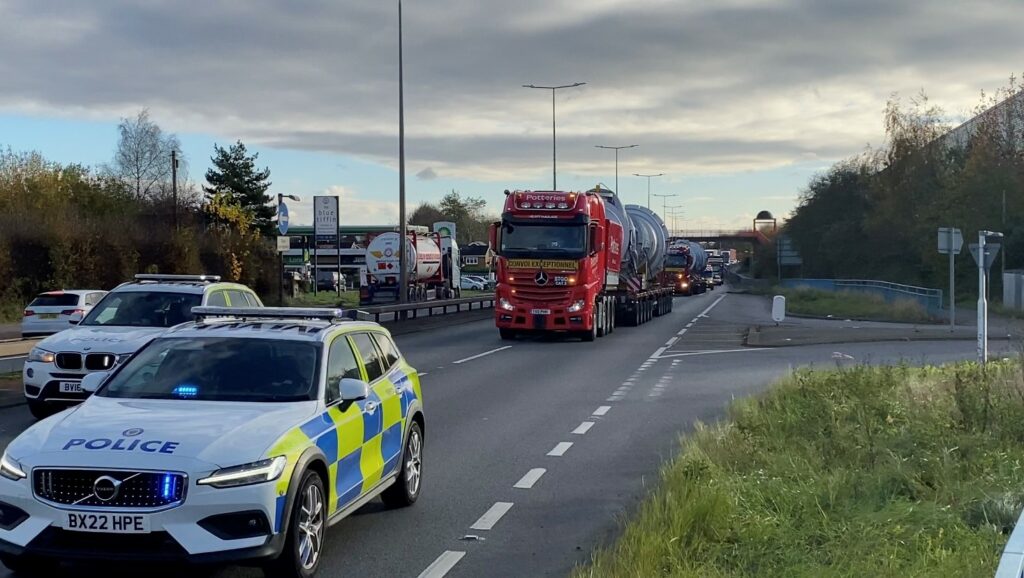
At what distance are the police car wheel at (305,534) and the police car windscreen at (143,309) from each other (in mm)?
8425

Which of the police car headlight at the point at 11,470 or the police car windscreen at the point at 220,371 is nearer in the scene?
the police car headlight at the point at 11,470

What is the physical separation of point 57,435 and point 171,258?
43092mm

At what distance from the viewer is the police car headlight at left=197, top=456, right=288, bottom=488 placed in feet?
20.4

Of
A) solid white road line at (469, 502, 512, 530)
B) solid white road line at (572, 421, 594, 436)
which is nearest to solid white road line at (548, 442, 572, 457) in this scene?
solid white road line at (572, 421, 594, 436)

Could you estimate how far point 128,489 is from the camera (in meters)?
6.14

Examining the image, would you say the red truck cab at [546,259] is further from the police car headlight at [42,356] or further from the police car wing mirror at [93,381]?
the police car wing mirror at [93,381]

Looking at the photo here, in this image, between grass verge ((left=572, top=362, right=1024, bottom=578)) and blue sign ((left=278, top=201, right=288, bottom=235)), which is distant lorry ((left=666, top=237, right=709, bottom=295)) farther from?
grass verge ((left=572, top=362, right=1024, bottom=578))

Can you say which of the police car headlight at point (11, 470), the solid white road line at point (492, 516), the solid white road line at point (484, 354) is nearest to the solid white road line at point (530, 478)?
the solid white road line at point (492, 516)

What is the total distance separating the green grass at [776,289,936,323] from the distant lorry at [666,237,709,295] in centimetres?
996

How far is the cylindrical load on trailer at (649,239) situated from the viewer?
39406 mm

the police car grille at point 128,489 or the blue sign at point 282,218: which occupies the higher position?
the blue sign at point 282,218

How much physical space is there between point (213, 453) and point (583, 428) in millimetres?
8137

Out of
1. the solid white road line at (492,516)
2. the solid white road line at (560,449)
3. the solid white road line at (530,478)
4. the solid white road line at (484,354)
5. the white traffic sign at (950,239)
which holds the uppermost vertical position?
the white traffic sign at (950,239)

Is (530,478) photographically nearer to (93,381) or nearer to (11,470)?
(93,381)
